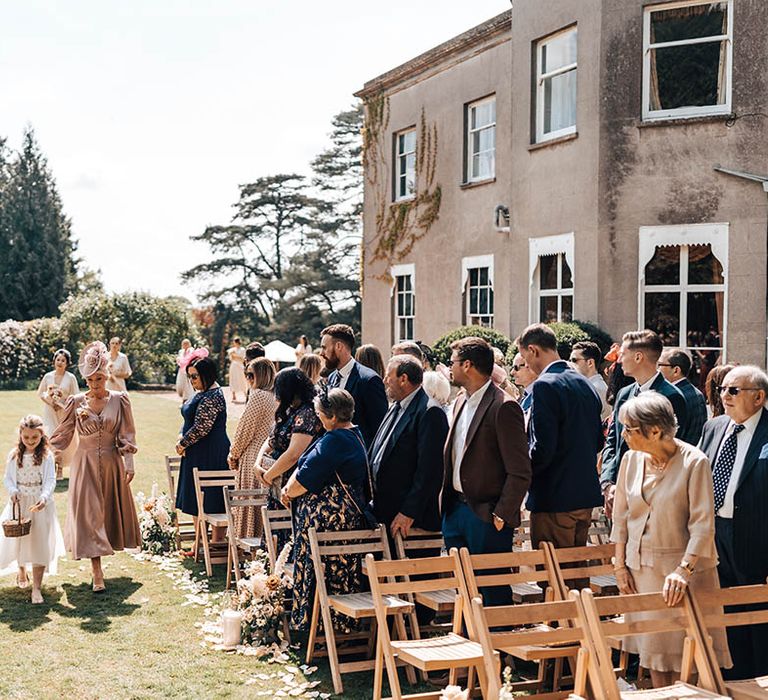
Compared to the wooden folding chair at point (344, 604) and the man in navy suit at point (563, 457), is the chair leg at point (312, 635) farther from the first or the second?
the man in navy suit at point (563, 457)

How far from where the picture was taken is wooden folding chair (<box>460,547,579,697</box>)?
17.6 ft

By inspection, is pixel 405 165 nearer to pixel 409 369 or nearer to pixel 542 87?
pixel 542 87

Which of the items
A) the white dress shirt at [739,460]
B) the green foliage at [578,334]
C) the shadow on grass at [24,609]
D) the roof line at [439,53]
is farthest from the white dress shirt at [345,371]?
the roof line at [439,53]

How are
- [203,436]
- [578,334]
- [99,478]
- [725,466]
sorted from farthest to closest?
[578,334], [203,436], [99,478], [725,466]

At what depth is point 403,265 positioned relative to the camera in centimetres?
2284

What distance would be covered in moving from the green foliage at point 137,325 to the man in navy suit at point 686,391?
3009 cm

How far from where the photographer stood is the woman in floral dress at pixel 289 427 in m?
Result: 7.85

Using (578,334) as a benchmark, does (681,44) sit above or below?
above

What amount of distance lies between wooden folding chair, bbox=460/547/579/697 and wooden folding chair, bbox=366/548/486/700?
0.09 metres

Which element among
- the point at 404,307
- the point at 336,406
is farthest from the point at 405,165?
the point at 336,406

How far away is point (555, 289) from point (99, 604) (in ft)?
34.0

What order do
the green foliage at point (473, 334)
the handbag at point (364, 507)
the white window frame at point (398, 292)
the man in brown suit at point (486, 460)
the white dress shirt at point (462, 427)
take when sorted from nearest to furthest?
the man in brown suit at point (486, 460), the white dress shirt at point (462, 427), the handbag at point (364, 507), the green foliage at point (473, 334), the white window frame at point (398, 292)

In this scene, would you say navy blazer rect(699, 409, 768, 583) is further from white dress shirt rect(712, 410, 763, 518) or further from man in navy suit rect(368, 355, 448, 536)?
man in navy suit rect(368, 355, 448, 536)

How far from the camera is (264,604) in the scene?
7352 millimetres
